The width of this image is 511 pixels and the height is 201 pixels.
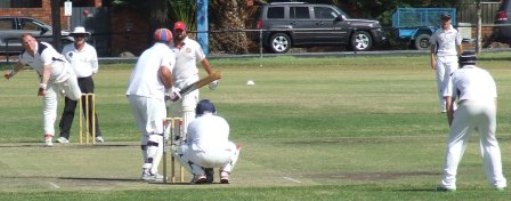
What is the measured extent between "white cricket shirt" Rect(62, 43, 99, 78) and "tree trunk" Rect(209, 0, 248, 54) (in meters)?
27.9

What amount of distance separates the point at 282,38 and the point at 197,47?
3132cm

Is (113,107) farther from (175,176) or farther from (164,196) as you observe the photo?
(164,196)

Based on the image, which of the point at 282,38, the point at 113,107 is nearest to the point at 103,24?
the point at 282,38

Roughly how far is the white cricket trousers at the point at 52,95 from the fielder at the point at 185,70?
294 cm

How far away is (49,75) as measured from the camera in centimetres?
1938

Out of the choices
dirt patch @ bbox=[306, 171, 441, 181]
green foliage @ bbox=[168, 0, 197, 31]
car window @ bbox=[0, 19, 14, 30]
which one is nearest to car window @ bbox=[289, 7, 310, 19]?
green foliage @ bbox=[168, 0, 197, 31]

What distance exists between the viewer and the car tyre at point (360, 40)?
4900cm

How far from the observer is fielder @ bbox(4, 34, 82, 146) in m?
19.3

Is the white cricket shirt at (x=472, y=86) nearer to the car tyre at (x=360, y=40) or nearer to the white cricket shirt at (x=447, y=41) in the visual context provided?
the white cricket shirt at (x=447, y=41)

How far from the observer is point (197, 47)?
1733 centimetres

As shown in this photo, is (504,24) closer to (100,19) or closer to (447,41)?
(100,19)

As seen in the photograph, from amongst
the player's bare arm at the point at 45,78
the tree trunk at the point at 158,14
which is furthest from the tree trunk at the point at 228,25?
the player's bare arm at the point at 45,78

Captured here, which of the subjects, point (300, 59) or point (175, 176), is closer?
point (175, 176)

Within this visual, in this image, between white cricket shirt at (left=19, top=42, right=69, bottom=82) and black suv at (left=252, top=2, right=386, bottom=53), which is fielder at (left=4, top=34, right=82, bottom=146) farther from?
black suv at (left=252, top=2, right=386, bottom=53)
